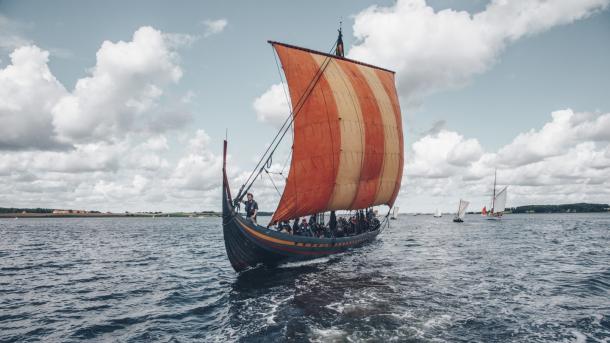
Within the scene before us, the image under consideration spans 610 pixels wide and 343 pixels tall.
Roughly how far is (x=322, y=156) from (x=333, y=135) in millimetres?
1895

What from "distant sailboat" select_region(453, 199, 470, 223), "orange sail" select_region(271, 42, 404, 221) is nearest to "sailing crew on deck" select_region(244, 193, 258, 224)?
"orange sail" select_region(271, 42, 404, 221)

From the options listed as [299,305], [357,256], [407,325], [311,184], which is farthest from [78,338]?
[357,256]

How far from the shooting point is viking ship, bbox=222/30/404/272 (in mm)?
19766

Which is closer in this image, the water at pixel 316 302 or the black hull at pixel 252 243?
the water at pixel 316 302

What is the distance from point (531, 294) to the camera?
50.4 ft

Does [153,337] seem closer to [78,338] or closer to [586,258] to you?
[78,338]

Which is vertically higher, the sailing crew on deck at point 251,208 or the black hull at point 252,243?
the sailing crew on deck at point 251,208

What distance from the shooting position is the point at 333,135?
2533cm

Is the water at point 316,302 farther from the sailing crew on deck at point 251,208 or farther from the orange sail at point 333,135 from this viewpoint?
the orange sail at point 333,135

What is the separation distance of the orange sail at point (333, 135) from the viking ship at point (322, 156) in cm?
7

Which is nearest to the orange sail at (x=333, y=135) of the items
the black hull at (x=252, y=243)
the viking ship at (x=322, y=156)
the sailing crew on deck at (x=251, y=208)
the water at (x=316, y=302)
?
the viking ship at (x=322, y=156)

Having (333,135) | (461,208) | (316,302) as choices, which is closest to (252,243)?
(316,302)

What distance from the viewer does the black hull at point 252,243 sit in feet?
62.4

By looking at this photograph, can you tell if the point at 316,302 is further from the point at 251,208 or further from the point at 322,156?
the point at 322,156
